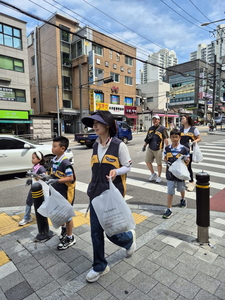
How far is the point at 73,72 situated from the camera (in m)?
32.0

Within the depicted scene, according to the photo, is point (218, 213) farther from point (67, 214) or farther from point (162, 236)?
point (67, 214)

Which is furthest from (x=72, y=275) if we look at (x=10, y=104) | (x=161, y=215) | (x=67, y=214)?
(x=10, y=104)

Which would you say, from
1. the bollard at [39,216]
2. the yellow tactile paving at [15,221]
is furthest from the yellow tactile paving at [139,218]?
the bollard at [39,216]

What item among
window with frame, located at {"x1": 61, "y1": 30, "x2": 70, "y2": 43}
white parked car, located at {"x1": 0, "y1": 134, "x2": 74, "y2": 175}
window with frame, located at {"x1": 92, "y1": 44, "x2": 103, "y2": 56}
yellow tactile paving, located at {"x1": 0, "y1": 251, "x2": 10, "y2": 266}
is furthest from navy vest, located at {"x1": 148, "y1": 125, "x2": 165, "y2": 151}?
window with frame, located at {"x1": 61, "y1": 30, "x2": 70, "y2": 43}

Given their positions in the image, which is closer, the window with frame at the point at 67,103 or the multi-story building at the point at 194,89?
the window with frame at the point at 67,103

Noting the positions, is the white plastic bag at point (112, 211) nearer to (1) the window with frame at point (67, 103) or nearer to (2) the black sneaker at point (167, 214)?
(2) the black sneaker at point (167, 214)

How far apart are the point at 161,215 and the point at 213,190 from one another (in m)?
2.33

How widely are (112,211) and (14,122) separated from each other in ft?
76.9

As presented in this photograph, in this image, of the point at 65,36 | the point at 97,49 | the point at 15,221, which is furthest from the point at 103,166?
the point at 65,36

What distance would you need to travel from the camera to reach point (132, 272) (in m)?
2.39

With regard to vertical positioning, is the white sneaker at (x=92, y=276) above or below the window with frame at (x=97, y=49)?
below

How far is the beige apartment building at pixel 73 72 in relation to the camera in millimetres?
29766

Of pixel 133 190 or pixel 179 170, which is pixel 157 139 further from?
pixel 179 170

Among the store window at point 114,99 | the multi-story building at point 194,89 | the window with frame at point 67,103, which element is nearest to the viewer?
the window with frame at point 67,103
